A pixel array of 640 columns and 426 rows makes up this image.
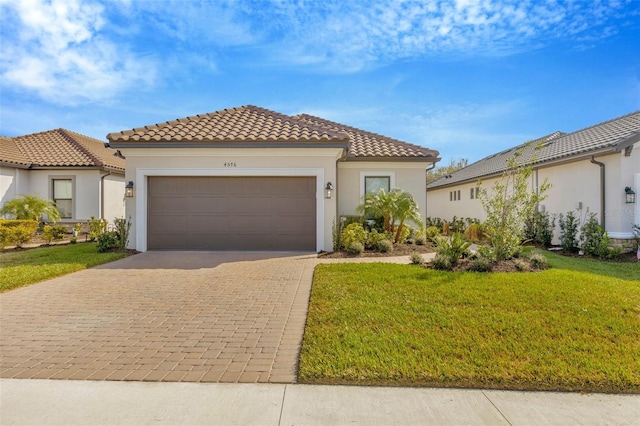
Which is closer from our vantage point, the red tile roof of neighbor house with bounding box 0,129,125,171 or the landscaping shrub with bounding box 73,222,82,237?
the landscaping shrub with bounding box 73,222,82,237

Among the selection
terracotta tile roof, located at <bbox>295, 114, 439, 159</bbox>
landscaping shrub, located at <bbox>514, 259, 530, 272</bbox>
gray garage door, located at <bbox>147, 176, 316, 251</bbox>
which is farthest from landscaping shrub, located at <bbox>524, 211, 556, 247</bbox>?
gray garage door, located at <bbox>147, 176, 316, 251</bbox>

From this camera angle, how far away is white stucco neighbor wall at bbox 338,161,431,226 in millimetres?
13797

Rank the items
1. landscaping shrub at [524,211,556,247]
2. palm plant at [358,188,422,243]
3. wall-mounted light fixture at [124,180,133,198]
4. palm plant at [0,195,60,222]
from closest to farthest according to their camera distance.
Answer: wall-mounted light fixture at [124,180,133,198]
palm plant at [358,188,422,243]
landscaping shrub at [524,211,556,247]
palm plant at [0,195,60,222]

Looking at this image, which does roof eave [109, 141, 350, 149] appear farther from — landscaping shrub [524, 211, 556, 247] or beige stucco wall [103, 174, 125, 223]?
landscaping shrub [524, 211, 556, 247]

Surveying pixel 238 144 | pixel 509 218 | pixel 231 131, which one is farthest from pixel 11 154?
pixel 509 218

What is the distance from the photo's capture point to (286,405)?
9.93ft

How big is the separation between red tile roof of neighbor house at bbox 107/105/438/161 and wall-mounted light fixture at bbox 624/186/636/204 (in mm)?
5947

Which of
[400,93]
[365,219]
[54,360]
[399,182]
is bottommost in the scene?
[54,360]

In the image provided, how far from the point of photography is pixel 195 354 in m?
3.99

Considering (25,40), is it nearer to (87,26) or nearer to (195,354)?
(87,26)

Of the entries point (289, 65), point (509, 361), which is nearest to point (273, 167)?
point (289, 65)

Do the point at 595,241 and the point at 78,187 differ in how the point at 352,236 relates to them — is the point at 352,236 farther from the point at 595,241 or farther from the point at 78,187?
the point at 78,187

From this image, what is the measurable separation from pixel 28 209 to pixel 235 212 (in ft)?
32.6

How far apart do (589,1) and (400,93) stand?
19.1ft
